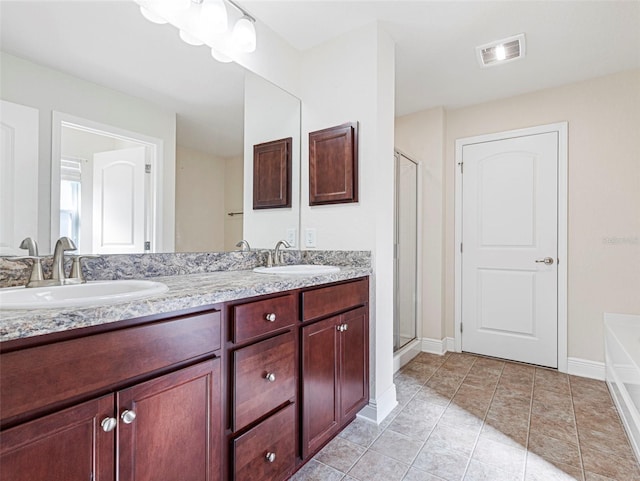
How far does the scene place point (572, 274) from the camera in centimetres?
259

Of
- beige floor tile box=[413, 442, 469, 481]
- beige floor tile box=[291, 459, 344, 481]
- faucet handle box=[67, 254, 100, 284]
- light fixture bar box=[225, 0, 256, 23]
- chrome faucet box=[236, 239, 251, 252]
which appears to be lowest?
beige floor tile box=[291, 459, 344, 481]

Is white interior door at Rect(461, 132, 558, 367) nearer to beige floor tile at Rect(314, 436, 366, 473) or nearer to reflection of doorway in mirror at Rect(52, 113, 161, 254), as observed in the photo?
beige floor tile at Rect(314, 436, 366, 473)

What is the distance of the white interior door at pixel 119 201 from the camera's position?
1.26 meters

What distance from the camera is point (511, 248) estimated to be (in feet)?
9.30

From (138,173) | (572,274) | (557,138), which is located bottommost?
(572,274)

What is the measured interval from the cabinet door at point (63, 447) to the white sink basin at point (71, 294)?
226 millimetres

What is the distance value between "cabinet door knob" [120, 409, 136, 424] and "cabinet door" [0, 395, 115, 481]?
0.03 m

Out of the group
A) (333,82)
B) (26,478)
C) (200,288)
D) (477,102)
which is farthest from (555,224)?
(26,478)

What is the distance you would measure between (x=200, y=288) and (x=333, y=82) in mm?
1600

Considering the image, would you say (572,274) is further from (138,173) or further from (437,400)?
(138,173)

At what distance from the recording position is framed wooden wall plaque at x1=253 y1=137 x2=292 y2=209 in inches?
77.8

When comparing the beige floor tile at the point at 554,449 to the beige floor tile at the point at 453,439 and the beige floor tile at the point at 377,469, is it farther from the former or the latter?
the beige floor tile at the point at 377,469

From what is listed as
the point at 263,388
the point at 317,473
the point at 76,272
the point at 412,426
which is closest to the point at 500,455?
the point at 412,426

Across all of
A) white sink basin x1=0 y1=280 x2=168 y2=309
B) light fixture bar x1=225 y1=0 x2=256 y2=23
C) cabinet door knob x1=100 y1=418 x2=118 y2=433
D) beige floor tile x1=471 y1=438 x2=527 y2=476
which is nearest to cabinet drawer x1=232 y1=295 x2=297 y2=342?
white sink basin x1=0 y1=280 x2=168 y2=309
